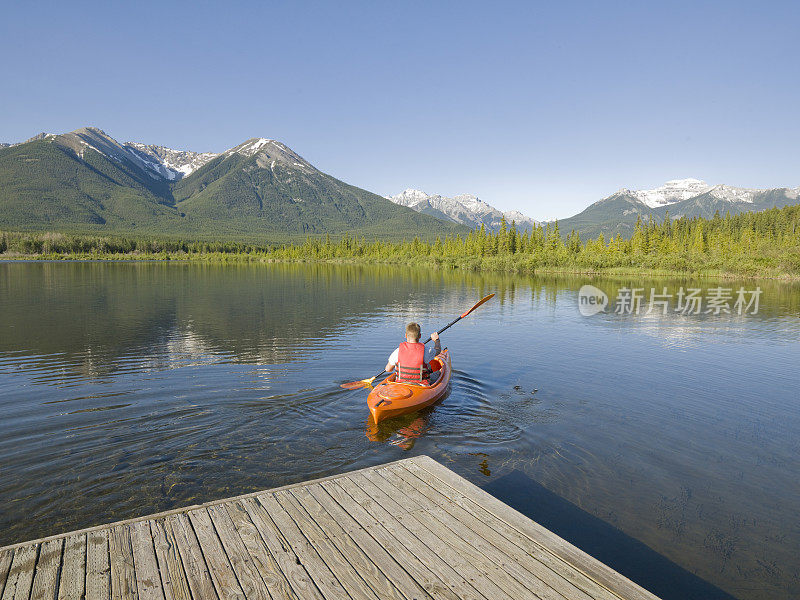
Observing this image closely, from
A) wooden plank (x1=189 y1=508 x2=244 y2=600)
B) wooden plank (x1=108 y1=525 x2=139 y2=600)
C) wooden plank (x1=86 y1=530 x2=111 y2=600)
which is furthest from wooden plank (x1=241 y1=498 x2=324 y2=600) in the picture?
wooden plank (x1=86 y1=530 x2=111 y2=600)

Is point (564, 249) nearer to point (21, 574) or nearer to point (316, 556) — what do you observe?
point (316, 556)

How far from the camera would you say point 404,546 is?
525cm

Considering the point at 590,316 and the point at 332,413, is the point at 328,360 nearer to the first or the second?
the point at 332,413

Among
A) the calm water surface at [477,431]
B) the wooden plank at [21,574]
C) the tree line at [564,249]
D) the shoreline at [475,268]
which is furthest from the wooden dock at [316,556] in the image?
the tree line at [564,249]

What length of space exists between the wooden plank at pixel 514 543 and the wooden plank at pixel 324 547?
160cm

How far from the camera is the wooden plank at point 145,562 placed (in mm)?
4410

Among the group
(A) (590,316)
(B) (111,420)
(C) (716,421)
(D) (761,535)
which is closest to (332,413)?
(B) (111,420)

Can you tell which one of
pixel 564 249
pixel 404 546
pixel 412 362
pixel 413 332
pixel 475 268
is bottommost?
pixel 475 268

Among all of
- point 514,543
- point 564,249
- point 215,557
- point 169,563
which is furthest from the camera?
point 564,249

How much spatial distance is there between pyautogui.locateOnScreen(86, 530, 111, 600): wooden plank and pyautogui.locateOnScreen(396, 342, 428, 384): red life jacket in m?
7.95

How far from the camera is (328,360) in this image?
1858 centimetres

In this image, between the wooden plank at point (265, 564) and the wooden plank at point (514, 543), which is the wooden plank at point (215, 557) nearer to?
the wooden plank at point (265, 564)

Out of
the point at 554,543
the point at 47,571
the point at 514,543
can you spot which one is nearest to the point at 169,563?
the point at 47,571

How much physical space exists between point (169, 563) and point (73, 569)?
0.88m
